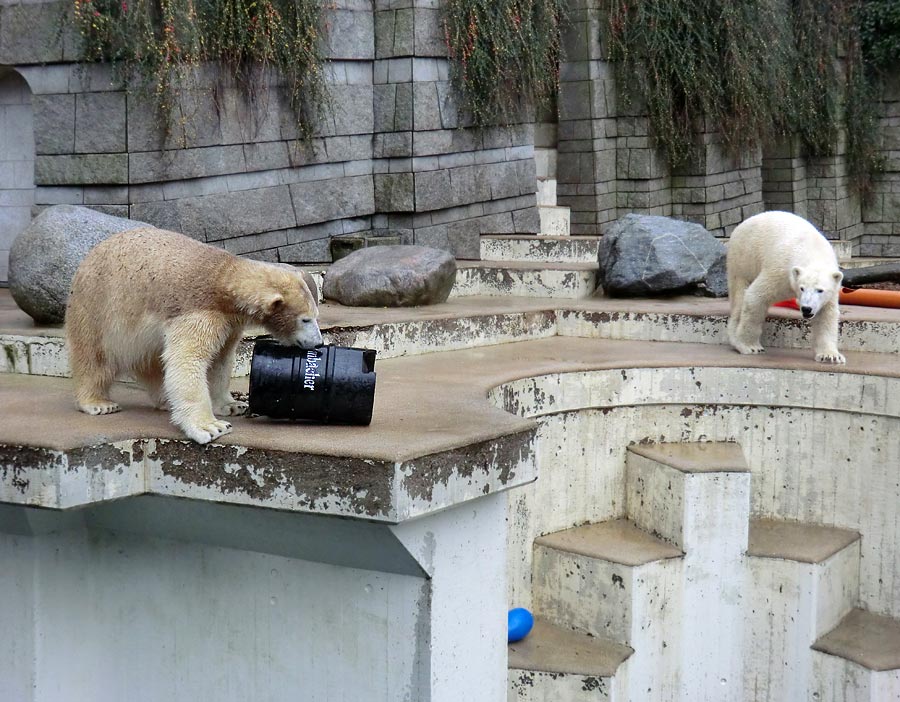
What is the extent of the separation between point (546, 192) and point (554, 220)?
39cm

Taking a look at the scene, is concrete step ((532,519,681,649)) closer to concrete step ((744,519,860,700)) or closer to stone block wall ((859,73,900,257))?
concrete step ((744,519,860,700))

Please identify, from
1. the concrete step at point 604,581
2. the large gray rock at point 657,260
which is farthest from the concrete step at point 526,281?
the concrete step at point 604,581

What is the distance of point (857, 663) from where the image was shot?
17.3ft

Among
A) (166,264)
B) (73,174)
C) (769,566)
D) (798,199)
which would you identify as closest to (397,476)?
(166,264)

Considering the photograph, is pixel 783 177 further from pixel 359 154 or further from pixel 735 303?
pixel 735 303

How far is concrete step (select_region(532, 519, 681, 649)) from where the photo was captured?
5273 millimetres

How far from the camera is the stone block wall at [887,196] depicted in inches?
604

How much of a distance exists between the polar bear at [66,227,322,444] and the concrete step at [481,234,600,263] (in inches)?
212

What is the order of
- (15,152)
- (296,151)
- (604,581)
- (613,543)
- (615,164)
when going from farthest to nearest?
(615,164)
(296,151)
(15,152)
(613,543)
(604,581)

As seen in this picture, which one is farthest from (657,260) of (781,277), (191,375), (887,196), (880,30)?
(887,196)

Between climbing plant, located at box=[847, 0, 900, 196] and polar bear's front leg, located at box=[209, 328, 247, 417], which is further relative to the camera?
climbing plant, located at box=[847, 0, 900, 196]

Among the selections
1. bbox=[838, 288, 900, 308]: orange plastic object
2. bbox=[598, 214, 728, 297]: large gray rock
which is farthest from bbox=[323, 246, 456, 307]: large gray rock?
bbox=[838, 288, 900, 308]: orange plastic object

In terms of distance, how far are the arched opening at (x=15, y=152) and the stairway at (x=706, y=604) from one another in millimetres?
3960

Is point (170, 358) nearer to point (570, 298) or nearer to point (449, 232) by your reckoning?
point (570, 298)
